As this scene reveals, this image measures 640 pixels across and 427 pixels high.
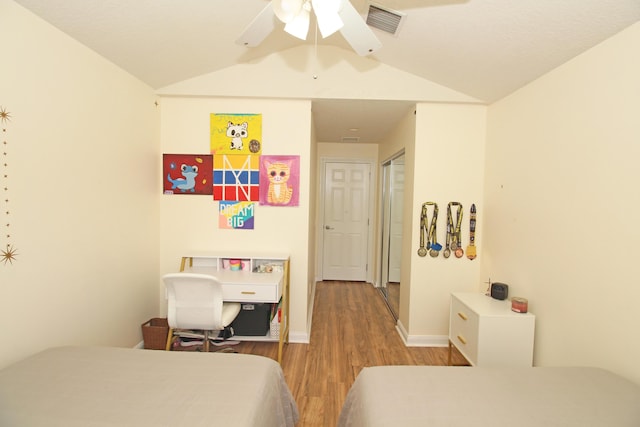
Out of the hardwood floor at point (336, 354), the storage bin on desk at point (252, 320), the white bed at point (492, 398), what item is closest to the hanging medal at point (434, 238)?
the hardwood floor at point (336, 354)

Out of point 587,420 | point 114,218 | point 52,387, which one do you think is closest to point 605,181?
point 587,420

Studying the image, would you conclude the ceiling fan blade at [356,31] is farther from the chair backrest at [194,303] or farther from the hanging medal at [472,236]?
the hanging medal at [472,236]

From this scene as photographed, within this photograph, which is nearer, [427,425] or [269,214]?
[427,425]

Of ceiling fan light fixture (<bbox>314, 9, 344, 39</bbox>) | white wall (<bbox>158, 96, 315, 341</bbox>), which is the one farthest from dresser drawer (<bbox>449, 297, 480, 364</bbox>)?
ceiling fan light fixture (<bbox>314, 9, 344, 39</bbox>)

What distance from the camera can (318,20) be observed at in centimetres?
132

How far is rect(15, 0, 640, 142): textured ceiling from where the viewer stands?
1.59 m

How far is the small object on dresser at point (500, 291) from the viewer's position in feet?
7.61

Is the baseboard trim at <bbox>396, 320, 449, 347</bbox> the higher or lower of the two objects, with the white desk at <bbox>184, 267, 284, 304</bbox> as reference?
lower

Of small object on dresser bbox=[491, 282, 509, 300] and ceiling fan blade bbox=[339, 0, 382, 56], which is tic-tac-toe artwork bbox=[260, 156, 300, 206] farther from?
small object on dresser bbox=[491, 282, 509, 300]

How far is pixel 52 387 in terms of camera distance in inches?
47.9

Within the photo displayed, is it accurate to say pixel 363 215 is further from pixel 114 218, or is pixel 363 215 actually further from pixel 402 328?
pixel 114 218

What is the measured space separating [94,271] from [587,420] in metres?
2.66

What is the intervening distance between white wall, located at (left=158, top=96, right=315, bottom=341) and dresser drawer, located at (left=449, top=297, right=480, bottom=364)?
4.25ft

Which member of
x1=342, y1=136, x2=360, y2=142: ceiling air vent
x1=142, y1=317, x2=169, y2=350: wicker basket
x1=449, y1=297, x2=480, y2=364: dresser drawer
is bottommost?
x1=142, y1=317, x2=169, y2=350: wicker basket
